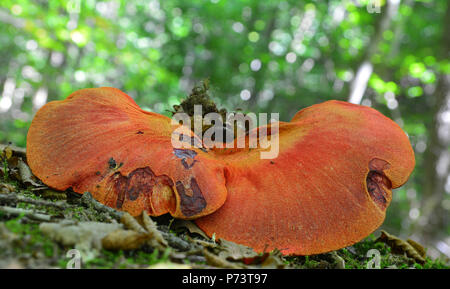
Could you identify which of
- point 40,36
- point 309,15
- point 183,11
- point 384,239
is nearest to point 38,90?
point 40,36

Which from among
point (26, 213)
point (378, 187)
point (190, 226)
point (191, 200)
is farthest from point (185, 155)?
point (378, 187)

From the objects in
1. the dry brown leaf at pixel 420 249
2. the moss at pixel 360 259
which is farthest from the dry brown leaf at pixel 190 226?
the dry brown leaf at pixel 420 249

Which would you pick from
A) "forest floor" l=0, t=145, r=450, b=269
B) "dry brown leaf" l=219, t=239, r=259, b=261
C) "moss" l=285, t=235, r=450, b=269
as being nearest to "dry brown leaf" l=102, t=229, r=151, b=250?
"forest floor" l=0, t=145, r=450, b=269

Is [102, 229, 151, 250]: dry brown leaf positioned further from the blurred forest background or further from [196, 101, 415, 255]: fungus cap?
the blurred forest background

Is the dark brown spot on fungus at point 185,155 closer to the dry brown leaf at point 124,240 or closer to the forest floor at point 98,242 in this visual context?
the forest floor at point 98,242
